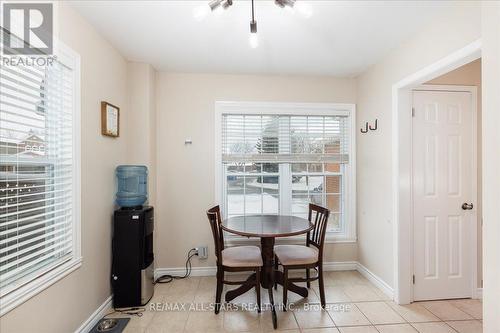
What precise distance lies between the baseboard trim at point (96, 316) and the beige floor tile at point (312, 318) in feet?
5.86

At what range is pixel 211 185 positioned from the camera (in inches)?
125

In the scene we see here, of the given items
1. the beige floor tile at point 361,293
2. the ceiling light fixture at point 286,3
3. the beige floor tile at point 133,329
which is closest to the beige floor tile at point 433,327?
the beige floor tile at point 361,293

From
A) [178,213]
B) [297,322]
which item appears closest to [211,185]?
[178,213]

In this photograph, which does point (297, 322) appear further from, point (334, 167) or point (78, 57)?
point (78, 57)

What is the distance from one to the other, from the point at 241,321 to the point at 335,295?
1.10 metres

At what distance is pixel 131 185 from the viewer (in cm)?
262

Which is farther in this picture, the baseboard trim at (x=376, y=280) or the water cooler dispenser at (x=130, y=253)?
the baseboard trim at (x=376, y=280)

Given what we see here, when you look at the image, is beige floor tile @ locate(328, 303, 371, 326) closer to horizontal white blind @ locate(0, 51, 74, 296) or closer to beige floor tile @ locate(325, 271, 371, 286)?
beige floor tile @ locate(325, 271, 371, 286)

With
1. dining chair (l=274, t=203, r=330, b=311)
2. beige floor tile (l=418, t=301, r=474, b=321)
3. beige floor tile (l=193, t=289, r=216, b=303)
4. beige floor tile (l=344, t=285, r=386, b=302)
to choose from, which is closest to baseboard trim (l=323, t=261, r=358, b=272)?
beige floor tile (l=344, t=285, r=386, b=302)

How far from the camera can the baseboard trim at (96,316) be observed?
79.4 inches

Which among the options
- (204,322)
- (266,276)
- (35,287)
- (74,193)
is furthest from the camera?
(266,276)

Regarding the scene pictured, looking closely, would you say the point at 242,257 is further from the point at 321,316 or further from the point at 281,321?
the point at 321,316

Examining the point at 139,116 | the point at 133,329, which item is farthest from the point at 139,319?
the point at 139,116

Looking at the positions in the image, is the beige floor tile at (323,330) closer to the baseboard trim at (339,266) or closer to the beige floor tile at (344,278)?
the beige floor tile at (344,278)
